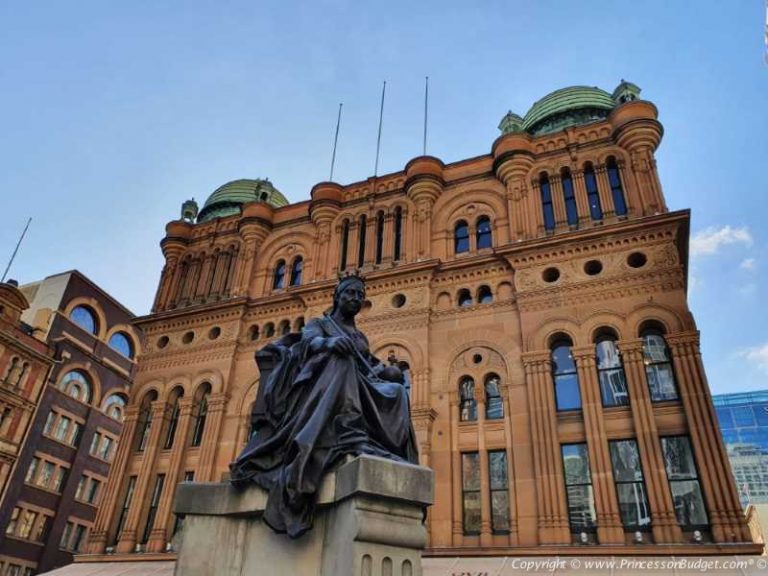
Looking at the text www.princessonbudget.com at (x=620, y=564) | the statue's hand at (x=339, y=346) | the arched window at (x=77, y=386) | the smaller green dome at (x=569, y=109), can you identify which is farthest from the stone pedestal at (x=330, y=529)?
the arched window at (x=77, y=386)

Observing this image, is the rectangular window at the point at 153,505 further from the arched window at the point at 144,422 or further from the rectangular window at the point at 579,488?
the rectangular window at the point at 579,488

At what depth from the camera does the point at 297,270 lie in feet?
89.4

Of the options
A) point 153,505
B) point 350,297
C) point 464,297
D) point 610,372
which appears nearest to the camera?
point 350,297

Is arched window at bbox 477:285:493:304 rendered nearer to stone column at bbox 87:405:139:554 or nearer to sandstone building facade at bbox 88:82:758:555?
sandstone building facade at bbox 88:82:758:555

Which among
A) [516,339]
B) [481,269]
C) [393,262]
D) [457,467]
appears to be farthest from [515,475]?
[393,262]

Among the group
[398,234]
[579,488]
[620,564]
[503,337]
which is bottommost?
[620,564]

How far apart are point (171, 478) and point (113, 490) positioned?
2809mm

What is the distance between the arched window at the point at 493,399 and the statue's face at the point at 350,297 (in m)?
13.8

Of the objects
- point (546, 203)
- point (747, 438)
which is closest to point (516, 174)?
point (546, 203)

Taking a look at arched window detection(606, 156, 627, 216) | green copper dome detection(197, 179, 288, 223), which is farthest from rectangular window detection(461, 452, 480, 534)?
green copper dome detection(197, 179, 288, 223)

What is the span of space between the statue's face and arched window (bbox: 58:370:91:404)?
37624 mm

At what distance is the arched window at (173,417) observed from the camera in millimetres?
24266

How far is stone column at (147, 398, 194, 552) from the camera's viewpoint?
69.7 feet

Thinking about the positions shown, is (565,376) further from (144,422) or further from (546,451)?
(144,422)
